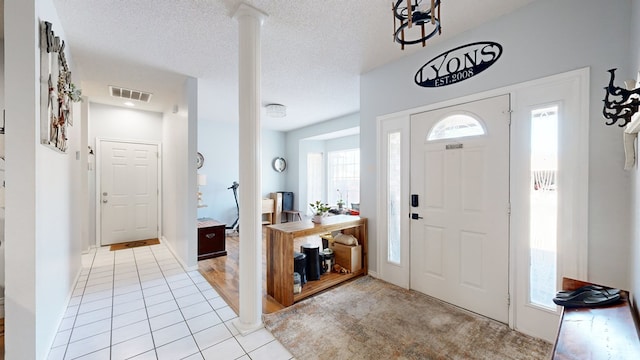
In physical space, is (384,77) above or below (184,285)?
above

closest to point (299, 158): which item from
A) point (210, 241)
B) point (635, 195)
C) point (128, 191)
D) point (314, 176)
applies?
point (314, 176)

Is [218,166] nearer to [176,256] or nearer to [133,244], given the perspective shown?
[133,244]

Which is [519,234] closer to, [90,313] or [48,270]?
[48,270]

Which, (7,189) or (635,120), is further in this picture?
(7,189)

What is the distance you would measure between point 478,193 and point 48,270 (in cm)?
360

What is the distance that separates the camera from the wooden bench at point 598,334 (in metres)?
1.02

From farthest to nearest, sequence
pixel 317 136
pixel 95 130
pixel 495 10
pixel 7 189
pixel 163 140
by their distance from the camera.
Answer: pixel 317 136, pixel 163 140, pixel 95 130, pixel 495 10, pixel 7 189

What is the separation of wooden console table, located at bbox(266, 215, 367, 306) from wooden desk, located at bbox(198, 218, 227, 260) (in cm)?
179

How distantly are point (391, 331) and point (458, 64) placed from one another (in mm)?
2546

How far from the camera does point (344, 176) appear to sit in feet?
22.5

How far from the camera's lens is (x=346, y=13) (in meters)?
2.17

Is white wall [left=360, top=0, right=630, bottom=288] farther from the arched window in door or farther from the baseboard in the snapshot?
the baseboard

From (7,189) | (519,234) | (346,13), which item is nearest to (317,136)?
(346,13)

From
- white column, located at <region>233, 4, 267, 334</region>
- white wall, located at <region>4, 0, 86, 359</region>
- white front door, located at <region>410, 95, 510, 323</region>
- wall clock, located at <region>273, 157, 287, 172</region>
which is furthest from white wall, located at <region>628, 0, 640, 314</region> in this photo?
wall clock, located at <region>273, 157, 287, 172</region>
